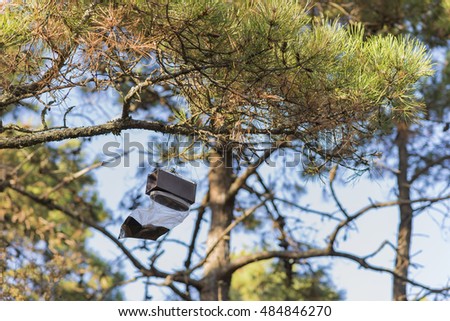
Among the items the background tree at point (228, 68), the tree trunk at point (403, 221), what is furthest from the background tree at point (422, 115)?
the background tree at point (228, 68)

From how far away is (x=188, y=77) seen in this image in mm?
3855

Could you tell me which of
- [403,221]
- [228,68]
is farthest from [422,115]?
[228,68]

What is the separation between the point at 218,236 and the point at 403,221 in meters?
1.76

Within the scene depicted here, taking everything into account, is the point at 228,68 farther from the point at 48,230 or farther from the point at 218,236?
the point at 48,230

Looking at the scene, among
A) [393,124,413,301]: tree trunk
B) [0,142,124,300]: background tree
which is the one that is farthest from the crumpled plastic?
[393,124,413,301]: tree trunk

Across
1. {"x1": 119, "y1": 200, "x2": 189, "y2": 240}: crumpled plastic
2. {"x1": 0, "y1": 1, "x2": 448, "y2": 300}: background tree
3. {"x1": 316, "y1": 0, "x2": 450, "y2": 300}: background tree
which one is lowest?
{"x1": 119, "y1": 200, "x2": 189, "y2": 240}: crumpled plastic

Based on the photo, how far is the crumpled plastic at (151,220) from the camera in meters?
3.69

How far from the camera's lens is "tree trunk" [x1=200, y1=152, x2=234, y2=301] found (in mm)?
6355

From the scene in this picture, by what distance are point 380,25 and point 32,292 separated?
3523mm

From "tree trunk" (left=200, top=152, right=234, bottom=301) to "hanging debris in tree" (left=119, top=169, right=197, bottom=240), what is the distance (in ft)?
7.33

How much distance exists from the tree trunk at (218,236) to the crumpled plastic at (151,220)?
2285mm

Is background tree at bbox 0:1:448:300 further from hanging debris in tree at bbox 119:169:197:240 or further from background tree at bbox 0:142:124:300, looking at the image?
background tree at bbox 0:142:124:300

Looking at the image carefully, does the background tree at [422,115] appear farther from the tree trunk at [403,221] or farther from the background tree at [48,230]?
the background tree at [48,230]

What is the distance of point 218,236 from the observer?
664 cm
